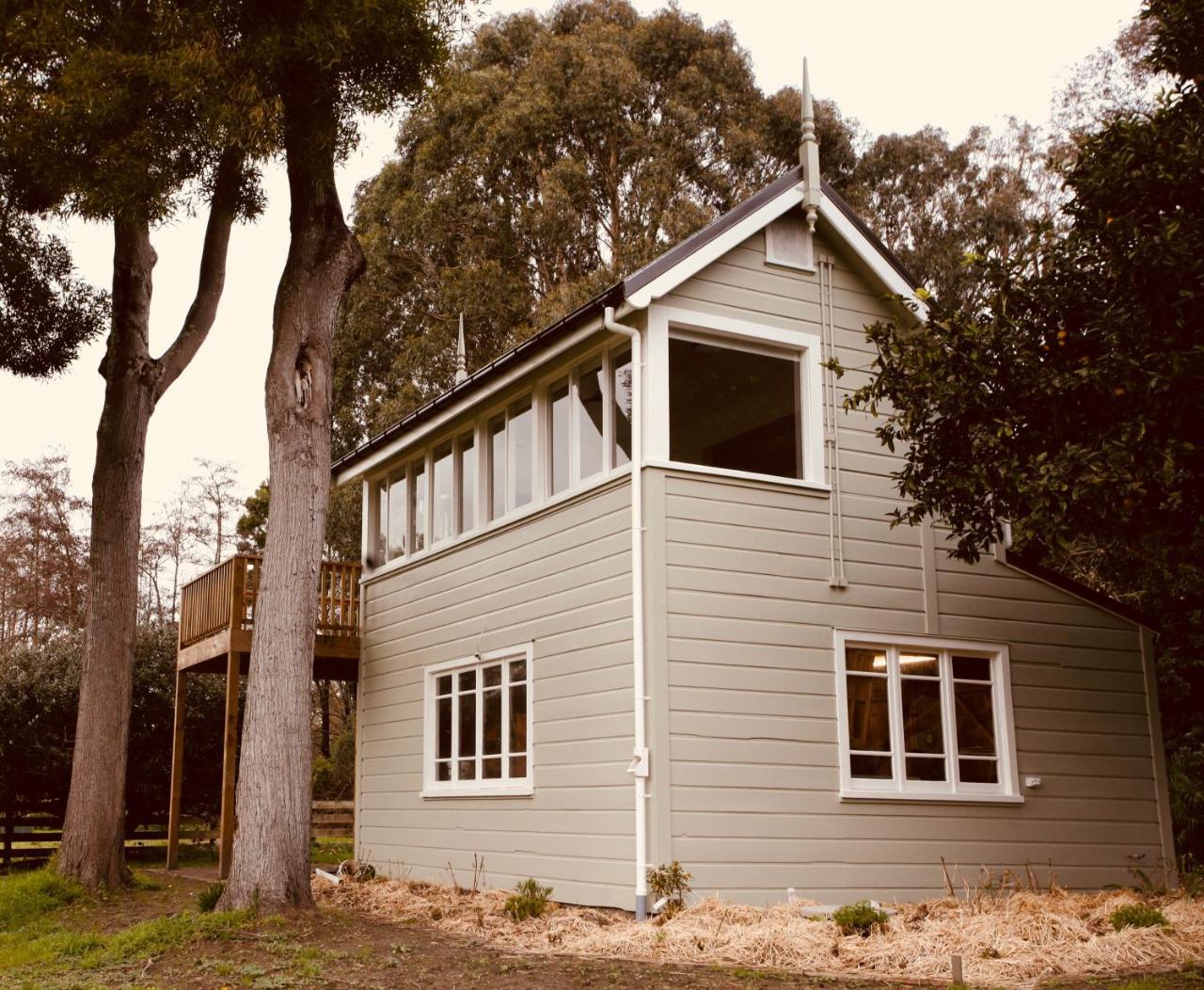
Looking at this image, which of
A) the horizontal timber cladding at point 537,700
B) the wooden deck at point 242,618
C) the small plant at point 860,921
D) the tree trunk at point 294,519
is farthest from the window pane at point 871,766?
the wooden deck at point 242,618

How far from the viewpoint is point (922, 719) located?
11.7 metres

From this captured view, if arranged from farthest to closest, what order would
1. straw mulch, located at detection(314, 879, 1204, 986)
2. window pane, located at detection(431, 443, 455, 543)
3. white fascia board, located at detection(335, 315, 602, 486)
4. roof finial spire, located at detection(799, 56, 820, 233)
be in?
window pane, located at detection(431, 443, 455, 543), roof finial spire, located at detection(799, 56, 820, 233), white fascia board, located at detection(335, 315, 602, 486), straw mulch, located at detection(314, 879, 1204, 986)

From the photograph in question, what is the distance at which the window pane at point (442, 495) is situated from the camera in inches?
584

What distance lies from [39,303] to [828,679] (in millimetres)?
10867

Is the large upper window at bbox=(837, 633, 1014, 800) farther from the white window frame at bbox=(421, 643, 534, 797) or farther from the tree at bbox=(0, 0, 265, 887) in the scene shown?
the tree at bbox=(0, 0, 265, 887)

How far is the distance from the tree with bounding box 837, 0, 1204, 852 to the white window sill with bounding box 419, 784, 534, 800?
4.67 meters

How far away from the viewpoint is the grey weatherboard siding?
10.5 metres

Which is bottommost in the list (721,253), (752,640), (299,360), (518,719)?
(518,719)

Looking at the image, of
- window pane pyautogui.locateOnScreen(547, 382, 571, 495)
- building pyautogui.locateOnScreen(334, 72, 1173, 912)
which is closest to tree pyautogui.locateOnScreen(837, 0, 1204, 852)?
building pyautogui.locateOnScreen(334, 72, 1173, 912)

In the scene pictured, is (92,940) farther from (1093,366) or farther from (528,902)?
(1093,366)

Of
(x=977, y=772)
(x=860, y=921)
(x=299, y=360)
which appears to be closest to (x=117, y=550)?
(x=299, y=360)

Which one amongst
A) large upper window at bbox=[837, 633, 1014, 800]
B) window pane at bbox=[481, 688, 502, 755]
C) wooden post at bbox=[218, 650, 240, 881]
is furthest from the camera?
wooden post at bbox=[218, 650, 240, 881]

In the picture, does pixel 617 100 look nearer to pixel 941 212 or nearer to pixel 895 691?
pixel 941 212

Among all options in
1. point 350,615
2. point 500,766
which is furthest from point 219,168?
point 500,766
